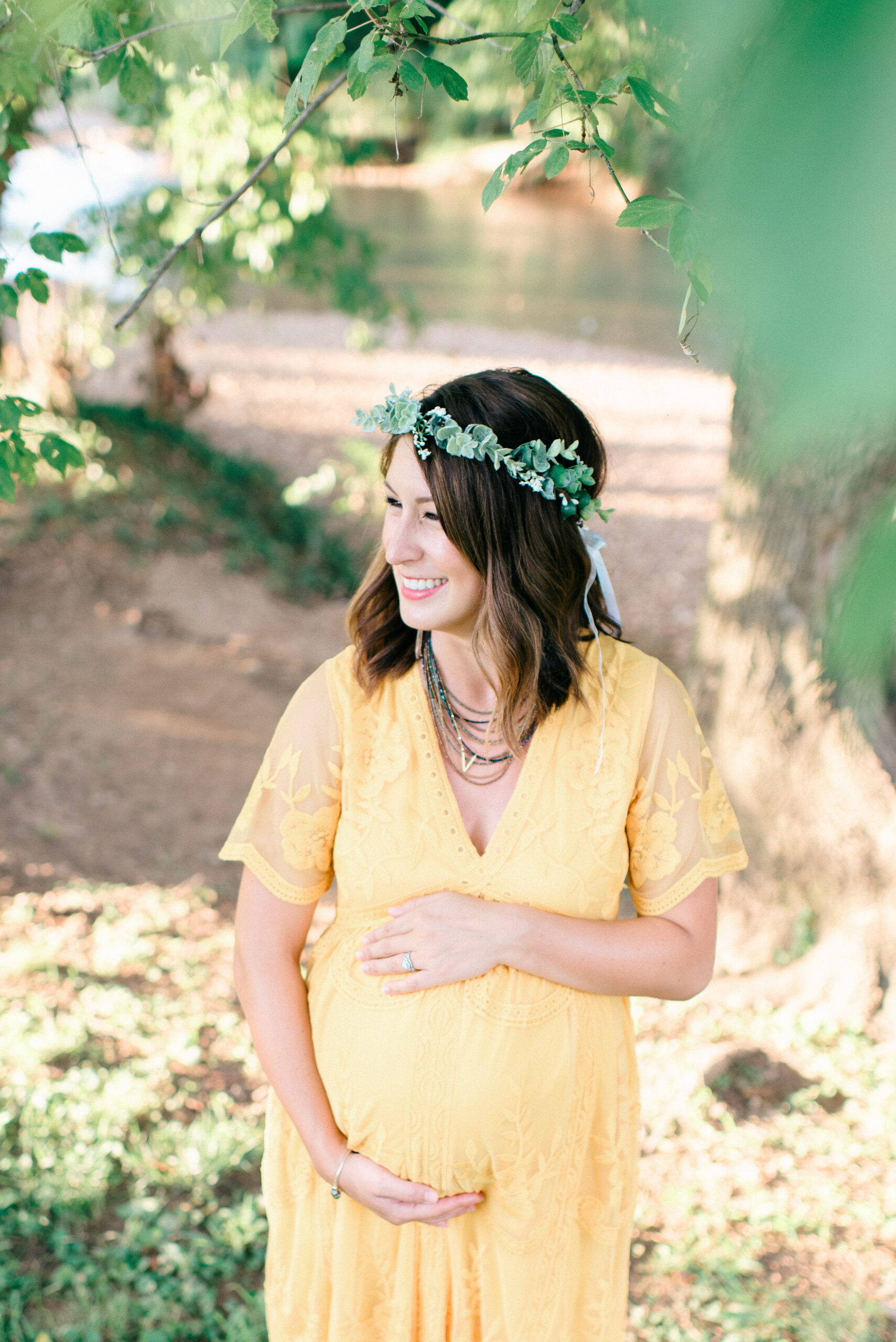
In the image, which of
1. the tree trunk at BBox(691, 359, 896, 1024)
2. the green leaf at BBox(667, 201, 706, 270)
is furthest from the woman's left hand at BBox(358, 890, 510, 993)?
the tree trunk at BBox(691, 359, 896, 1024)

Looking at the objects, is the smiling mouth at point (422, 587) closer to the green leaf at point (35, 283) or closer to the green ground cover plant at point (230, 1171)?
the green leaf at point (35, 283)

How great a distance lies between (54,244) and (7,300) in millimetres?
137

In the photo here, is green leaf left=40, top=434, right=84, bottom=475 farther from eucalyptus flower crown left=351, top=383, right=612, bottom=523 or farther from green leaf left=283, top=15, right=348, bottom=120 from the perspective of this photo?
green leaf left=283, top=15, right=348, bottom=120

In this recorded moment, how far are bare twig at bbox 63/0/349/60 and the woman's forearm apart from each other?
1346mm

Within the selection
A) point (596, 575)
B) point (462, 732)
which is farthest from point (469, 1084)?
point (596, 575)

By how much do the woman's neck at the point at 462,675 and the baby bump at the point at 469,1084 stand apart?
0.47 m

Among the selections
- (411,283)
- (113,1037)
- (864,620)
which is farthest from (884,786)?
(411,283)

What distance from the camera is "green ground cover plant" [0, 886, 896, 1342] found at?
251cm

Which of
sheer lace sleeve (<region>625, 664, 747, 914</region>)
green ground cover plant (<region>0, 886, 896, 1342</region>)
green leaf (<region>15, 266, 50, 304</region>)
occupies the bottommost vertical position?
green ground cover plant (<region>0, 886, 896, 1342</region>)

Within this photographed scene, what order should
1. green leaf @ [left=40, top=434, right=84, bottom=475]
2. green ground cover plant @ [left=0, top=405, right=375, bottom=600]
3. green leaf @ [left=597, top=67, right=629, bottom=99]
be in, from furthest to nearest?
green ground cover plant @ [left=0, top=405, right=375, bottom=600] < green leaf @ [left=40, top=434, right=84, bottom=475] < green leaf @ [left=597, top=67, right=629, bottom=99]

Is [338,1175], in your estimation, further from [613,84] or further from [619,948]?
[613,84]

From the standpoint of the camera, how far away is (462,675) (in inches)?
73.2

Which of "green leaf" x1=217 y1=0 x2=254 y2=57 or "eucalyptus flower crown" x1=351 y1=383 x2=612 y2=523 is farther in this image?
"eucalyptus flower crown" x1=351 y1=383 x2=612 y2=523

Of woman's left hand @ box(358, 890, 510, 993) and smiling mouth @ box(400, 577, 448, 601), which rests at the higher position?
smiling mouth @ box(400, 577, 448, 601)
